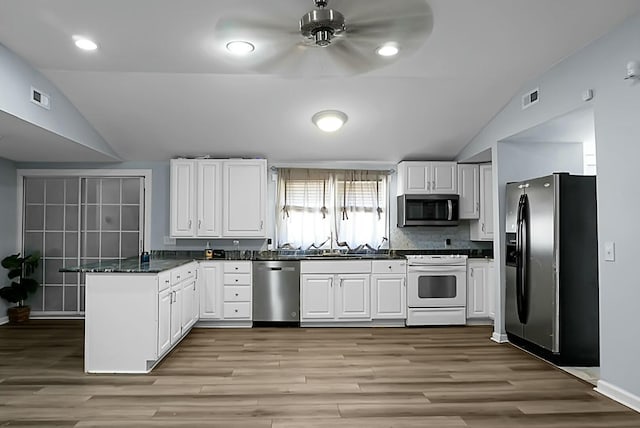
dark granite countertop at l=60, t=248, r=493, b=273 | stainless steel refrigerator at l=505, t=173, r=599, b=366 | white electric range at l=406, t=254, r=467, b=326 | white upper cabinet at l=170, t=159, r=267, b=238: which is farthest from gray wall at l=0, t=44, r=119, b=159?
stainless steel refrigerator at l=505, t=173, r=599, b=366

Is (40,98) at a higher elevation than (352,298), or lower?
higher

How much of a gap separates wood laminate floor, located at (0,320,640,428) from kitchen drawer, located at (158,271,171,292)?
675 millimetres

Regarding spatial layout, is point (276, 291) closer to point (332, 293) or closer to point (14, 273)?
point (332, 293)

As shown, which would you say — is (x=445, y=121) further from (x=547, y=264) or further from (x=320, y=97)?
(x=547, y=264)

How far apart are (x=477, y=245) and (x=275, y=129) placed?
317 cm

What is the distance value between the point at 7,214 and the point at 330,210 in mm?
4125

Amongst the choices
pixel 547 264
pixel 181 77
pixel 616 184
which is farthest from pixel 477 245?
pixel 181 77

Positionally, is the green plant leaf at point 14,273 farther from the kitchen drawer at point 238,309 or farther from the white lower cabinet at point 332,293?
the white lower cabinet at point 332,293

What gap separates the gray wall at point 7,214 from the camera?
6004mm

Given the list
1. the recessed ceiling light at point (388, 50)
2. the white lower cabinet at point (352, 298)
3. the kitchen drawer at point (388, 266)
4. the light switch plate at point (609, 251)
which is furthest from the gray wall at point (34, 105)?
the light switch plate at point (609, 251)

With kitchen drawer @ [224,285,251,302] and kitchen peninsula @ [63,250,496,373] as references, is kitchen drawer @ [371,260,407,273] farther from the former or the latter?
kitchen drawer @ [224,285,251,302]

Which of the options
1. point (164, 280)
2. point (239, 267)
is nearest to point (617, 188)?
point (164, 280)

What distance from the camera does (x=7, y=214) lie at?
6129 millimetres

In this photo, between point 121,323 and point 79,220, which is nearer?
point 121,323
